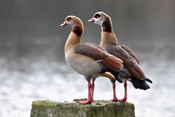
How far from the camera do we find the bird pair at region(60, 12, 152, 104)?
22.9 ft

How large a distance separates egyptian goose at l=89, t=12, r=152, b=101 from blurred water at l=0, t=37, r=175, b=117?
15.0 meters

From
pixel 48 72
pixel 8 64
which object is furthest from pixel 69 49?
pixel 8 64

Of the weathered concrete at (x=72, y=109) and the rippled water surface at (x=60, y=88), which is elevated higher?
the rippled water surface at (x=60, y=88)

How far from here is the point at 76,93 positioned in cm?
3177

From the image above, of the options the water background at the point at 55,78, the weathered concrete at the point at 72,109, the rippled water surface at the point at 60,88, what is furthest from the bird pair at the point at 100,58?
the rippled water surface at the point at 60,88

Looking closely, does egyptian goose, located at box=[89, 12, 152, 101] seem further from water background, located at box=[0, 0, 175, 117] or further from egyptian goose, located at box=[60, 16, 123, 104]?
water background, located at box=[0, 0, 175, 117]

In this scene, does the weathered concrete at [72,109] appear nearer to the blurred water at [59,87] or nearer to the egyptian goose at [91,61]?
the egyptian goose at [91,61]

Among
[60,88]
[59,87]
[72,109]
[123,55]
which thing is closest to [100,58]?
[123,55]

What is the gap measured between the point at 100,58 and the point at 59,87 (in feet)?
94.6

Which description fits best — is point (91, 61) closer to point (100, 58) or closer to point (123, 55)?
point (100, 58)

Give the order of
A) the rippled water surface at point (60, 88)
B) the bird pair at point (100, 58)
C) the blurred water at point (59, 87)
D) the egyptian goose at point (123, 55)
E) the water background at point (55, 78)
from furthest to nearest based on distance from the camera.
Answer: the water background at point (55, 78) < the blurred water at point (59, 87) < the rippled water surface at point (60, 88) < the egyptian goose at point (123, 55) < the bird pair at point (100, 58)

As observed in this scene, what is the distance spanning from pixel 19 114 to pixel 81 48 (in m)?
16.3

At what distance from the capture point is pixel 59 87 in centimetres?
3559

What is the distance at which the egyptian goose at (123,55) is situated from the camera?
7.52 meters
